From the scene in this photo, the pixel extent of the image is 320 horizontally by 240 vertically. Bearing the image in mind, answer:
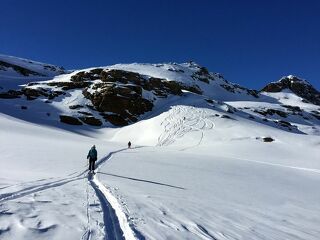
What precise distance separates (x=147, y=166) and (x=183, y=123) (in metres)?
44.5

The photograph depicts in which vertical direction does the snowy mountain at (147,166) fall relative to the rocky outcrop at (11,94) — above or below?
below

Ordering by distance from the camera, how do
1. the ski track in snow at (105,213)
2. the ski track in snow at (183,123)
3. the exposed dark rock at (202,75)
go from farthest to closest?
the exposed dark rock at (202,75)
the ski track in snow at (183,123)
the ski track in snow at (105,213)

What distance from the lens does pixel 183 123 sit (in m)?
69.4

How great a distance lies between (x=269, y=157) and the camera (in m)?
45.3

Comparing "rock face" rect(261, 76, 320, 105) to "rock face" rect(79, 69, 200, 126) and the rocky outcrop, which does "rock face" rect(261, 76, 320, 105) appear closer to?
"rock face" rect(79, 69, 200, 126)

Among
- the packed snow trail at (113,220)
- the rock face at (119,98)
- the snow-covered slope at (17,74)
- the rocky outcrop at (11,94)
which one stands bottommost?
the packed snow trail at (113,220)

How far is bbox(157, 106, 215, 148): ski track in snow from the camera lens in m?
61.3

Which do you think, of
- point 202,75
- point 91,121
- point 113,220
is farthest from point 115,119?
point 202,75

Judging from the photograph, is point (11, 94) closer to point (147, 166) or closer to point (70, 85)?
point (70, 85)

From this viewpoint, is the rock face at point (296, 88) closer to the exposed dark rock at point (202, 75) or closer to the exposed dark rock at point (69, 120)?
the exposed dark rock at point (202, 75)

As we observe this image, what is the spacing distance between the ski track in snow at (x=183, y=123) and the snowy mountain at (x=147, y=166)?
20cm

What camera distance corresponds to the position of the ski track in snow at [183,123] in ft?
201

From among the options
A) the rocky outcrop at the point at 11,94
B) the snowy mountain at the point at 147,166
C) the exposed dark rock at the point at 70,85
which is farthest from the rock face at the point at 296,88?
the rocky outcrop at the point at 11,94

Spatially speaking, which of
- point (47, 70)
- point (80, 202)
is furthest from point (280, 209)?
point (47, 70)
